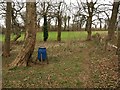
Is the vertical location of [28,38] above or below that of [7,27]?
below

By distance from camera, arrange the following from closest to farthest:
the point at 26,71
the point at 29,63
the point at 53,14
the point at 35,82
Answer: the point at 35,82, the point at 26,71, the point at 29,63, the point at 53,14

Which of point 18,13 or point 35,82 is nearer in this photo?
point 35,82

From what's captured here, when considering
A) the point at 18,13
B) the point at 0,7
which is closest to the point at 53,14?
the point at 18,13

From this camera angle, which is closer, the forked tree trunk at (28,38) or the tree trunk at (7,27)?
the forked tree trunk at (28,38)

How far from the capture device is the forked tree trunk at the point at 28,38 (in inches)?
486

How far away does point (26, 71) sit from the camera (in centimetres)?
1085

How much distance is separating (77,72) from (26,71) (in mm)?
2773

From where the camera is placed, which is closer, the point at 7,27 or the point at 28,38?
the point at 28,38

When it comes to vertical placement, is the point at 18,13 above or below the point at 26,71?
above

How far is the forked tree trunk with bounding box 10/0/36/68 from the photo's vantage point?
486 inches

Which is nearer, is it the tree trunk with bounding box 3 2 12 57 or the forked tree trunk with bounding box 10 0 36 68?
the forked tree trunk with bounding box 10 0 36 68

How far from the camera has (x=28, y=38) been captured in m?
12.7

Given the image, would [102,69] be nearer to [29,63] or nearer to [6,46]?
[29,63]

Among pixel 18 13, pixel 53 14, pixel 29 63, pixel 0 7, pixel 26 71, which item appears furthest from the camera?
pixel 53 14
